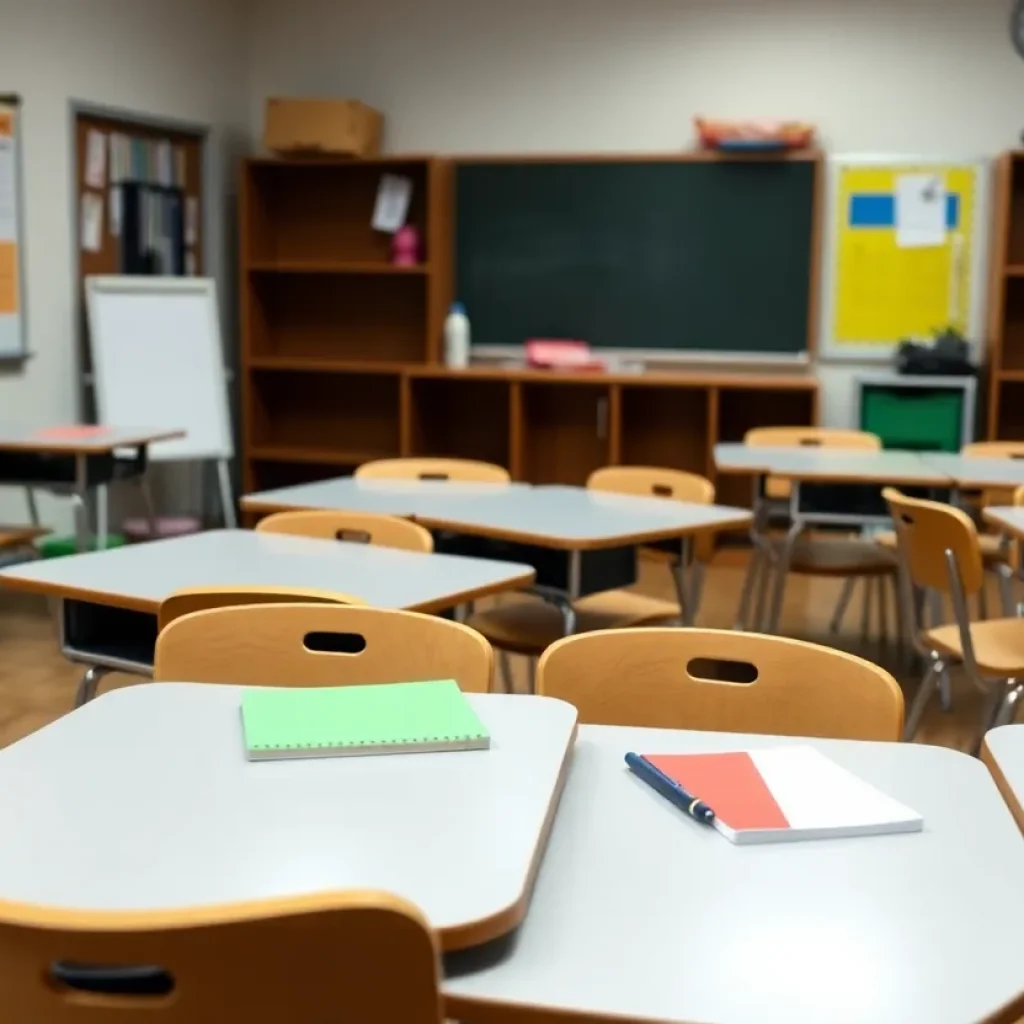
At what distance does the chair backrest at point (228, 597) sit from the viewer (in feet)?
6.91

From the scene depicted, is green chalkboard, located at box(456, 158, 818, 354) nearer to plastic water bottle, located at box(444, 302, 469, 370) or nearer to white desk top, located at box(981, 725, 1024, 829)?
plastic water bottle, located at box(444, 302, 469, 370)

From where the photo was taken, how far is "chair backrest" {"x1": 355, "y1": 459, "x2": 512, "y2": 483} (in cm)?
390

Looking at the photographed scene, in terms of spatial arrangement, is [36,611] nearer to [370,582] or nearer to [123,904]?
[370,582]

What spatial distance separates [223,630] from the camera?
1822 mm

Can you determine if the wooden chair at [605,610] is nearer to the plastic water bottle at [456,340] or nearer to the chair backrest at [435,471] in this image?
the chair backrest at [435,471]

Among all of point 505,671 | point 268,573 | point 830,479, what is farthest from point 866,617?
point 268,573

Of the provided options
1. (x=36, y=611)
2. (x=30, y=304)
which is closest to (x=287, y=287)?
(x=30, y=304)

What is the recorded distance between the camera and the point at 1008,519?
314 cm

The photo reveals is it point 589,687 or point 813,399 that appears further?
point 813,399

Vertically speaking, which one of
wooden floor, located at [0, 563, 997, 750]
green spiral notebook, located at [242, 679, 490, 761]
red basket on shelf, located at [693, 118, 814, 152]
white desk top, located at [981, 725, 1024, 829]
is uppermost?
red basket on shelf, located at [693, 118, 814, 152]

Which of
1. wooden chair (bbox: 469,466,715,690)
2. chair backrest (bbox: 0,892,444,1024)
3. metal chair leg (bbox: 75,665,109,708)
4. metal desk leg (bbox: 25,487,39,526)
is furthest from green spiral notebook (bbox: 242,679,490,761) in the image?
metal desk leg (bbox: 25,487,39,526)

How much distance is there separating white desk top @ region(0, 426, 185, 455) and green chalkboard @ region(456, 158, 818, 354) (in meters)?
2.18

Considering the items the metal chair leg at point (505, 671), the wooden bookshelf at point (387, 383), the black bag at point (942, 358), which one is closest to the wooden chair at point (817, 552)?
the metal chair leg at point (505, 671)

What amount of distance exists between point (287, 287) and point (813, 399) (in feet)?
8.95
